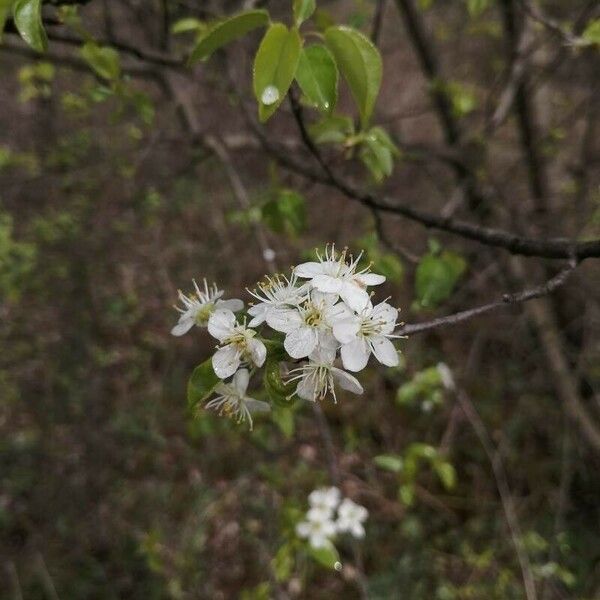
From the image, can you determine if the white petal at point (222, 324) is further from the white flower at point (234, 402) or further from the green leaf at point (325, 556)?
the green leaf at point (325, 556)

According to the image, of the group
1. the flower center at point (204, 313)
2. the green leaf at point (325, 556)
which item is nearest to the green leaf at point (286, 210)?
the flower center at point (204, 313)

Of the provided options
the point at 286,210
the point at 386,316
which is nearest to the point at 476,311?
the point at 386,316

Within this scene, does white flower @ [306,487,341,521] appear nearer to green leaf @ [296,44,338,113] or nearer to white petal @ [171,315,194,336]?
white petal @ [171,315,194,336]

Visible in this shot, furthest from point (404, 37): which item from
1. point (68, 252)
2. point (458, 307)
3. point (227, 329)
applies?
point (227, 329)

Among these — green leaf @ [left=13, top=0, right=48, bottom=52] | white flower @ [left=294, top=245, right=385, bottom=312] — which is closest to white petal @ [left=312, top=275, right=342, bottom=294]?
white flower @ [left=294, top=245, right=385, bottom=312]

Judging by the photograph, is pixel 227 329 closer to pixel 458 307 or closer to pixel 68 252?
pixel 458 307

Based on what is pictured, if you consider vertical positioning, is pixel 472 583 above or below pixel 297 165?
below
